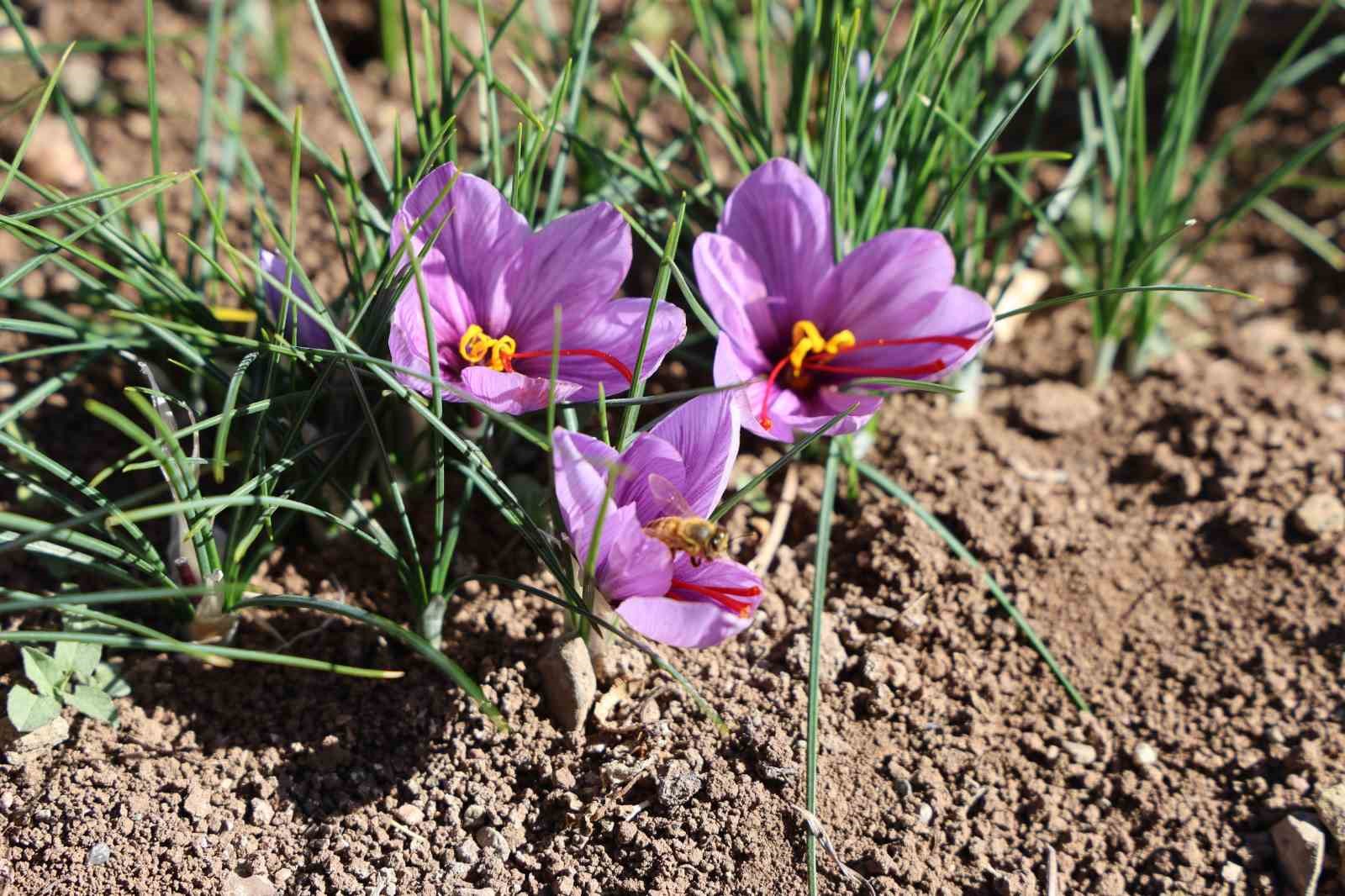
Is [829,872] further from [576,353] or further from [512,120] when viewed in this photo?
[512,120]

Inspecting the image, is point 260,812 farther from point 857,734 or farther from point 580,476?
point 857,734

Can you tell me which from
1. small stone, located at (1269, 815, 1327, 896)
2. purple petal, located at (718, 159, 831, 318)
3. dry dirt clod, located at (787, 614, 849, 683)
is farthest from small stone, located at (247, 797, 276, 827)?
small stone, located at (1269, 815, 1327, 896)

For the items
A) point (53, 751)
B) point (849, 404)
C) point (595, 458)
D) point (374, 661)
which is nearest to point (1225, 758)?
point (849, 404)

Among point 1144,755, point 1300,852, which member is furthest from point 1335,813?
point 1144,755

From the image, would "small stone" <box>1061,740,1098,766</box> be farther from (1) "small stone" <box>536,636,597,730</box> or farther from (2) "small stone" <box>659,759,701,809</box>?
(1) "small stone" <box>536,636,597,730</box>

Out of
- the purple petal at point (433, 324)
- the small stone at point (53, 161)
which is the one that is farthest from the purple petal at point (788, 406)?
the small stone at point (53, 161)
